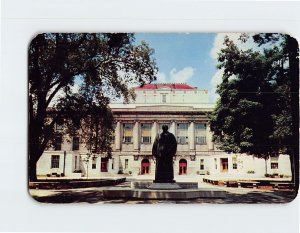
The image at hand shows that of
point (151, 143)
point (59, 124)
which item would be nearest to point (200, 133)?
point (151, 143)

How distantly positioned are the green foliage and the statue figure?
0.43 metres

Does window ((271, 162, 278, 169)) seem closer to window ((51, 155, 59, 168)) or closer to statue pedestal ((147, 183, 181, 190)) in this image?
statue pedestal ((147, 183, 181, 190))

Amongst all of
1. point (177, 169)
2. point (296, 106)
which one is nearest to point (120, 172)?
point (177, 169)

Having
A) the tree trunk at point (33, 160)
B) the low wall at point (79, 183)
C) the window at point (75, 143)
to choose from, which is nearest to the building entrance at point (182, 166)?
the low wall at point (79, 183)

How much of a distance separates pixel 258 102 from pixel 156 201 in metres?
1.37

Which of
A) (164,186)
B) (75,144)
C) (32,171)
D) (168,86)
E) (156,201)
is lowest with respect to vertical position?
(156,201)

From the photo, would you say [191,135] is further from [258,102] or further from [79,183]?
[79,183]

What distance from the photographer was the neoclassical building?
198 inches

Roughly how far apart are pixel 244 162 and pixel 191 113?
2.32 ft

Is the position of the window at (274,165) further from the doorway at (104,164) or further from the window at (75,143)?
the window at (75,143)

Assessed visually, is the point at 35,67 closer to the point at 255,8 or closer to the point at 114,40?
the point at 114,40

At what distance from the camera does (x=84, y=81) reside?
505 centimetres

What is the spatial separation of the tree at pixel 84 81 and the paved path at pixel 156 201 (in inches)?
16.3

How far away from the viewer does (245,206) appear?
4.97 m
